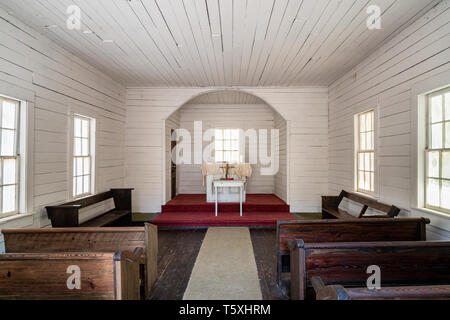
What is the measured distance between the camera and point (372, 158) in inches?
166

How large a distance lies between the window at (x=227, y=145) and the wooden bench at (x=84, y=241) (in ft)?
18.1

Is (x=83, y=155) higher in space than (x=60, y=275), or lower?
higher

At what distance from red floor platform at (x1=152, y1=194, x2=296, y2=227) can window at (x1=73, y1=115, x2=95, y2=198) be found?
4.97 feet

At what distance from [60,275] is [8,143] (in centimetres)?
221

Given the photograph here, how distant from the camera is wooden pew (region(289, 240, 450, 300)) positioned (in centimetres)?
192

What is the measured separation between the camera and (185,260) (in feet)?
11.8

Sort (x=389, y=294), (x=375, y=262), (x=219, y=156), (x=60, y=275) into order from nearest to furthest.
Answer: (x=389, y=294) < (x=60, y=275) < (x=375, y=262) < (x=219, y=156)

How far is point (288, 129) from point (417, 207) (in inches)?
134

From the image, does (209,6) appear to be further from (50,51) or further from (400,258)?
(400,258)

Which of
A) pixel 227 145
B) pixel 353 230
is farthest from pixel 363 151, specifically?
pixel 227 145

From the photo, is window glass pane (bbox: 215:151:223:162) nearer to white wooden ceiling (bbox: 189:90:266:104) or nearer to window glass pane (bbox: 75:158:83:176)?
white wooden ceiling (bbox: 189:90:266:104)

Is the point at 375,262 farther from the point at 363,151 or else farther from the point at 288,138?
the point at 288,138

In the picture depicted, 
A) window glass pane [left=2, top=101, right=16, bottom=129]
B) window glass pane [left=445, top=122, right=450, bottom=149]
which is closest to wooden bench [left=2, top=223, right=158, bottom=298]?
window glass pane [left=2, top=101, right=16, bottom=129]
